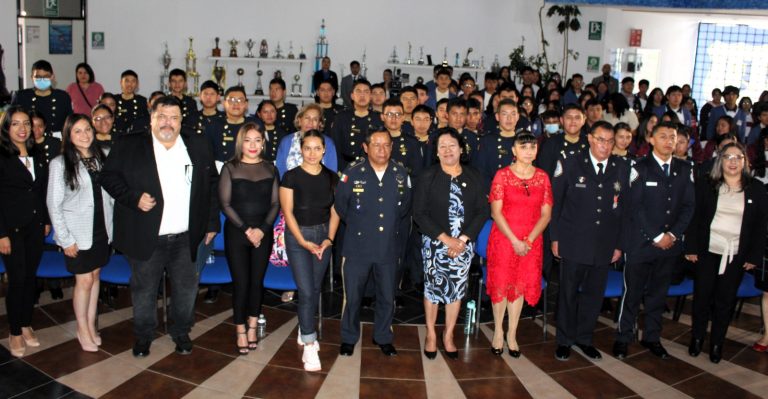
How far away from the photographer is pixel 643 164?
5.24m

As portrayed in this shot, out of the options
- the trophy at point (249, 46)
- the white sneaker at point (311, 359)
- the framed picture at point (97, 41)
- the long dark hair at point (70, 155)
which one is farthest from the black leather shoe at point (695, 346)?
the framed picture at point (97, 41)

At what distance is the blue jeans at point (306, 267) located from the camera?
4.85m

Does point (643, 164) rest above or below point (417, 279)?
above

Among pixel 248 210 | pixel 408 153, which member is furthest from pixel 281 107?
pixel 248 210

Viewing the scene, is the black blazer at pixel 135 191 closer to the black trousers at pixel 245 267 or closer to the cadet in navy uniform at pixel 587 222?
the black trousers at pixel 245 267

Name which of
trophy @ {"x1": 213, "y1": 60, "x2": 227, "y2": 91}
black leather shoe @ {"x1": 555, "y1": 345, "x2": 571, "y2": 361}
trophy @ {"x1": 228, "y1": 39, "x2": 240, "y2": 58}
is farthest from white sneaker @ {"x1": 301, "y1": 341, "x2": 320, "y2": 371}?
trophy @ {"x1": 228, "y1": 39, "x2": 240, "y2": 58}

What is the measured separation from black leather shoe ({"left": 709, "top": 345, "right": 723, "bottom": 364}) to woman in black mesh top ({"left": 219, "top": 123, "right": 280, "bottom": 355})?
3176 mm

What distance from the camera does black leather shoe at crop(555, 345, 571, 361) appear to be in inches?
205

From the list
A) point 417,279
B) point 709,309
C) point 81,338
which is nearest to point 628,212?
point 709,309

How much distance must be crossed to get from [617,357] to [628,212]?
103 cm

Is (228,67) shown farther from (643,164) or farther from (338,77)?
(643,164)

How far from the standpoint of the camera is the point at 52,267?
525 centimetres

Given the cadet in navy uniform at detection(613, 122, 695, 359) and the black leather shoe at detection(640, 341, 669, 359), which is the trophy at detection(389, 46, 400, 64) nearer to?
the cadet in navy uniform at detection(613, 122, 695, 359)

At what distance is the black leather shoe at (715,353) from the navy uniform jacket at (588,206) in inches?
40.6
